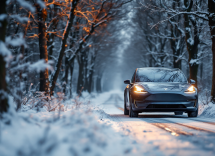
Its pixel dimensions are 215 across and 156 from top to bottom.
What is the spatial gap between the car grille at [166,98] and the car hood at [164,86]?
167mm

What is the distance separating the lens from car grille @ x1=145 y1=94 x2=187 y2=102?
823cm

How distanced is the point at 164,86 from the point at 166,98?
0.45 meters

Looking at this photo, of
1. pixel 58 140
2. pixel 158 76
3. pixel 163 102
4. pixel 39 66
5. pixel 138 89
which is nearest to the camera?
pixel 58 140

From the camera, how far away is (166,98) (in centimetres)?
827

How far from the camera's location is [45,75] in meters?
11.7

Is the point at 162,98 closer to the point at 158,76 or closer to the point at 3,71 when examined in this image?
the point at 158,76

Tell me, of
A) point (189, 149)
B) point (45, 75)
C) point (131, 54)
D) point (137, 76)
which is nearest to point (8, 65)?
point (189, 149)

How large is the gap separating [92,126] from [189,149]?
1419 millimetres

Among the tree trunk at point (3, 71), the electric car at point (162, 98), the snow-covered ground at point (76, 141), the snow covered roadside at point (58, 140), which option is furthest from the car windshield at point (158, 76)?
the tree trunk at point (3, 71)

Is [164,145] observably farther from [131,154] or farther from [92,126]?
[92,126]

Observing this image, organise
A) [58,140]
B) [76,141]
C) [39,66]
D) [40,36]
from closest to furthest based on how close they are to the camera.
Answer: [58,140] → [76,141] → [39,66] → [40,36]


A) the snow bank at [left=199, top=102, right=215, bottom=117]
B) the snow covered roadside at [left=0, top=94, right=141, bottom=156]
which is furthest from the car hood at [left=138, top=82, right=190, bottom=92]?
the snow covered roadside at [left=0, top=94, right=141, bottom=156]

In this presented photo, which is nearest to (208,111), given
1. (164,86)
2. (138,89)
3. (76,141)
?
(164,86)

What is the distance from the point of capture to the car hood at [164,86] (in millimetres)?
8382
